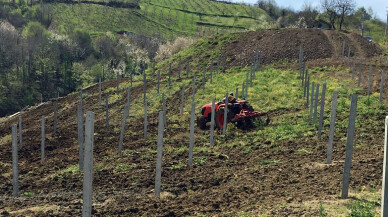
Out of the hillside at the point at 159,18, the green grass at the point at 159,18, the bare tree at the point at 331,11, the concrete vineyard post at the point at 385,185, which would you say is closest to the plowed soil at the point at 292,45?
the bare tree at the point at 331,11

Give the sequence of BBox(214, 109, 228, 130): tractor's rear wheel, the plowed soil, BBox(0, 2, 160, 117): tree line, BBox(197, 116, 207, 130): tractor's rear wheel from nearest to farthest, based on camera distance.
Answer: BBox(214, 109, 228, 130): tractor's rear wheel
BBox(197, 116, 207, 130): tractor's rear wheel
the plowed soil
BBox(0, 2, 160, 117): tree line

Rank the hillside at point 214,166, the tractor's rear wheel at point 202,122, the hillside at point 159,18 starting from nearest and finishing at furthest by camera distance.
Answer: the hillside at point 214,166 → the tractor's rear wheel at point 202,122 → the hillside at point 159,18

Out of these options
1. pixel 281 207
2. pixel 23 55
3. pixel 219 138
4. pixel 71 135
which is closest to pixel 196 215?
pixel 281 207

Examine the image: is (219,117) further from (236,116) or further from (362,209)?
(362,209)

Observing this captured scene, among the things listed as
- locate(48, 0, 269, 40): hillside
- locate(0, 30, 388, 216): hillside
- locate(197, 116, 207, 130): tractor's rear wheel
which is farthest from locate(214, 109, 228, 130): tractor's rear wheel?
locate(48, 0, 269, 40): hillside

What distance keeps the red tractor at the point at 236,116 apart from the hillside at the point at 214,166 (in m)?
0.46

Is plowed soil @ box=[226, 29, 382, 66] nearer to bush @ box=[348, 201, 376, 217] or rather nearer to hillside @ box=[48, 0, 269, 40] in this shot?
bush @ box=[348, 201, 376, 217]

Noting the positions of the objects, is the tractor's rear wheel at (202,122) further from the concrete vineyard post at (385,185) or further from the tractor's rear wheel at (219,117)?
the concrete vineyard post at (385,185)

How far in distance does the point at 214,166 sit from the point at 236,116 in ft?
21.0

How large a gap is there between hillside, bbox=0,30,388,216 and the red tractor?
0.46 m

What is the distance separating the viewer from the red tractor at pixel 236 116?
2028 centimetres

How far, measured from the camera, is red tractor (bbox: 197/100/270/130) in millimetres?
20281

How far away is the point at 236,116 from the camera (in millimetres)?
20328

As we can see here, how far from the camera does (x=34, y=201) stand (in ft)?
37.7
